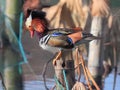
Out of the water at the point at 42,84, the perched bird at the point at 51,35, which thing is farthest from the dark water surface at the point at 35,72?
the perched bird at the point at 51,35

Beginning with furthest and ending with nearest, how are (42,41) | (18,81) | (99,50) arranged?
(99,50) < (18,81) < (42,41)

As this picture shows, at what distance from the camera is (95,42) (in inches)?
105

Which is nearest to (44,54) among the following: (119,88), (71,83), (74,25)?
(119,88)

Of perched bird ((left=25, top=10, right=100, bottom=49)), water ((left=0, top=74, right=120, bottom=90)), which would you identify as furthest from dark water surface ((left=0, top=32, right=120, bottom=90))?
perched bird ((left=25, top=10, right=100, bottom=49))

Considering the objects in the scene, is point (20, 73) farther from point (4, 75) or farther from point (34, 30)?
point (34, 30)

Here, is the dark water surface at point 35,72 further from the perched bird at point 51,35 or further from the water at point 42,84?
the perched bird at point 51,35

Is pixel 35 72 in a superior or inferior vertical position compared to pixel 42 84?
inferior

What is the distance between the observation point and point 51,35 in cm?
229

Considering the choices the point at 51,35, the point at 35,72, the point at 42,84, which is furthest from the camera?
the point at 35,72

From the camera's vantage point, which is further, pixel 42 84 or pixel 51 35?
pixel 42 84

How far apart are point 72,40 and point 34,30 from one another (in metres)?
0.18

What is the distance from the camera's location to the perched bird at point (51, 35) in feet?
7.52

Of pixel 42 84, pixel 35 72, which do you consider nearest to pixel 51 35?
pixel 42 84

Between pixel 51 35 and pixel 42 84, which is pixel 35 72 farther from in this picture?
pixel 51 35
